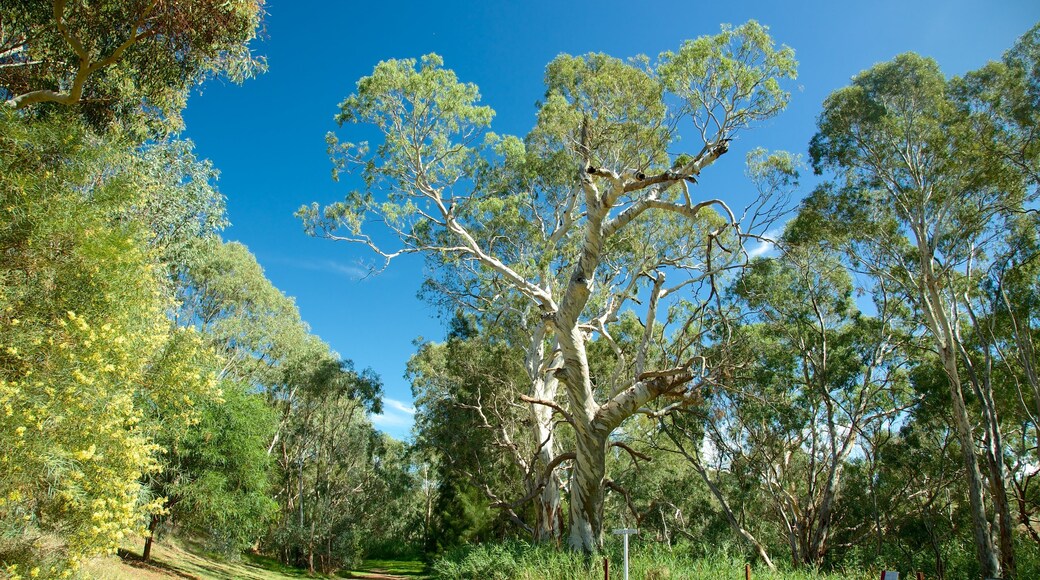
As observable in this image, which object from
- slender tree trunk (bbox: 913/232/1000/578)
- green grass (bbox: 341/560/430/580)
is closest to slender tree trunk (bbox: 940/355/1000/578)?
slender tree trunk (bbox: 913/232/1000/578)

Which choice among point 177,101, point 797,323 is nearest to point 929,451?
point 797,323

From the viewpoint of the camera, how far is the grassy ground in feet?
41.5

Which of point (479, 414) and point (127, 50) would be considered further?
point (479, 414)

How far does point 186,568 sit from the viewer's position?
17.2m

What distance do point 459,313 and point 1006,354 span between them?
14810 mm

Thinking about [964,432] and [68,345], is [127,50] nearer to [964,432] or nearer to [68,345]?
[68,345]

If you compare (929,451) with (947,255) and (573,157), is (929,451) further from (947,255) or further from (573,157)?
(573,157)

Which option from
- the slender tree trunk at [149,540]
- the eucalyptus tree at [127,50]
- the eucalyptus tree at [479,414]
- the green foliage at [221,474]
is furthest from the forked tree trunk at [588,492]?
the slender tree trunk at [149,540]

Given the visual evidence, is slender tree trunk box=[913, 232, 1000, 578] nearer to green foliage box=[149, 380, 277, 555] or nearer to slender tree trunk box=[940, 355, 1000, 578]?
slender tree trunk box=[940, 355, 1000, 578]

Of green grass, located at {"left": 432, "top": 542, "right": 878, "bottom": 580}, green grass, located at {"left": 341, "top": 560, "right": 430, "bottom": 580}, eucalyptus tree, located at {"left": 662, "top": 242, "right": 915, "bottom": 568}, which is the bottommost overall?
green grass, located at {"left": 341, "top": 560, "right": 430, "bottom": 580}

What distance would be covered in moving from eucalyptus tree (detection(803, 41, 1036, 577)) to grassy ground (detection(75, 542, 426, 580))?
15013 mm

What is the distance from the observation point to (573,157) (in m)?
14.0

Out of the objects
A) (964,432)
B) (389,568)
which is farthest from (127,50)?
(389,568)

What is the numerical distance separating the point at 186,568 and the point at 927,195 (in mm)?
21462
